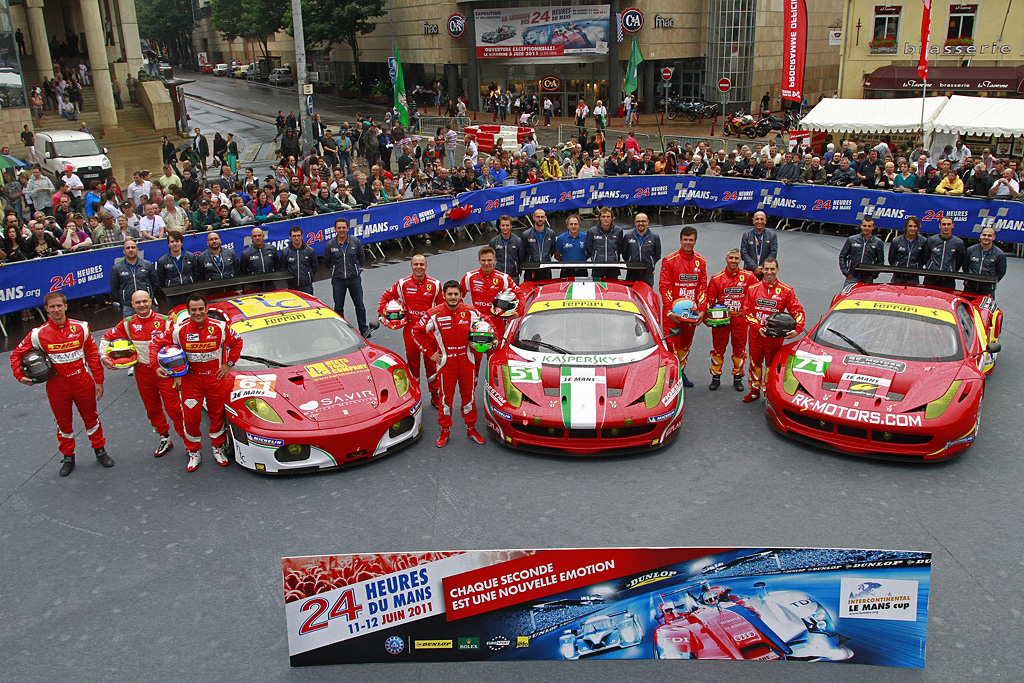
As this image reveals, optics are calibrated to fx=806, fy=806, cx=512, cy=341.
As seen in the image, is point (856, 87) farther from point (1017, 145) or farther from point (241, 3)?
point (241, 3)

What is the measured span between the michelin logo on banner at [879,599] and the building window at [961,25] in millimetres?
32946

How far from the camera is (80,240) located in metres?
13.1

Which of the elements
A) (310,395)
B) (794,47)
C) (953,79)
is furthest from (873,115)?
(310,395)

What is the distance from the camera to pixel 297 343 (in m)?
7.99

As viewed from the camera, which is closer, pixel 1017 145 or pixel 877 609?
pixel 877 609

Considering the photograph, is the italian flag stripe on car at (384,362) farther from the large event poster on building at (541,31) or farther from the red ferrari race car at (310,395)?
the large event poster on building at (541,31)

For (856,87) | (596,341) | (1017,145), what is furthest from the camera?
(856,87)

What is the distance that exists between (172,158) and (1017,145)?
23.4 metres

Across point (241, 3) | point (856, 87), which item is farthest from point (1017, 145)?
point (241, 3)

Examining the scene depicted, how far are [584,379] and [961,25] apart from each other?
102 ft

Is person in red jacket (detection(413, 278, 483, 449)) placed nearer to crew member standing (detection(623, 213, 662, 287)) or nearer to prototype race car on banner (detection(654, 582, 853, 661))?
crew member standing (detection(623, 213, 662, 287))

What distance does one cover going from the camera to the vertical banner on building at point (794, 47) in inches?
986

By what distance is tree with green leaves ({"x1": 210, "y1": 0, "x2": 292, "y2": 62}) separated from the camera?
5328cm

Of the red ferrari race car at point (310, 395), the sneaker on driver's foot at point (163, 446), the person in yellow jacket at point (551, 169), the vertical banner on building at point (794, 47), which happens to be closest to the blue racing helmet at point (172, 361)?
the red ferrari race car at point (310, 395)
